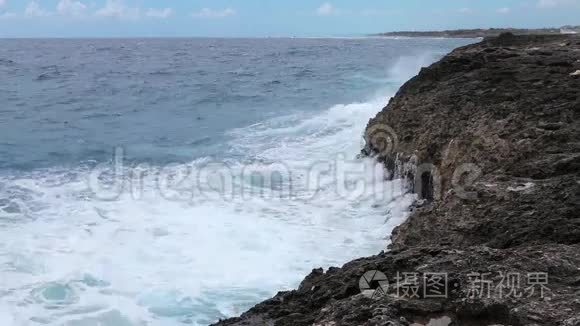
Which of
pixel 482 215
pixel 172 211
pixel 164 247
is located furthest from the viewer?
pixel 172 211

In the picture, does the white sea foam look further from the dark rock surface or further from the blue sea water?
the dark rock surface

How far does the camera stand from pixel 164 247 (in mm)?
5820

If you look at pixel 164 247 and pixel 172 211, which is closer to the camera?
pixel 164 247

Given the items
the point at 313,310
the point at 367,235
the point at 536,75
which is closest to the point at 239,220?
the point at 367,235

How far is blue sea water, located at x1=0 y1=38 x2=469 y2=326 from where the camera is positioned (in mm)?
4777

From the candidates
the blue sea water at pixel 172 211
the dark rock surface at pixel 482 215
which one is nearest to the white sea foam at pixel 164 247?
the blue sea water at pixel 172 211

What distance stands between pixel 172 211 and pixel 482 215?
4.20 m

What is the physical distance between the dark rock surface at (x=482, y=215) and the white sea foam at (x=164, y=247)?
0.94 m

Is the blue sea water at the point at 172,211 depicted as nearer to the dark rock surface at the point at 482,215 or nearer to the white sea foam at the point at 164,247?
the white sea foam at the point at 164,247

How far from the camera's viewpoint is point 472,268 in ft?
9.25

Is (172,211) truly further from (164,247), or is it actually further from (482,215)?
(482,215)

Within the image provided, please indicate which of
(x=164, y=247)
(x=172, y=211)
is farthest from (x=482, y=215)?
(x=172, y=211)

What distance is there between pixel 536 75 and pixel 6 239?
6.81 metres

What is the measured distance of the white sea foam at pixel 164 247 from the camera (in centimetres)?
461
